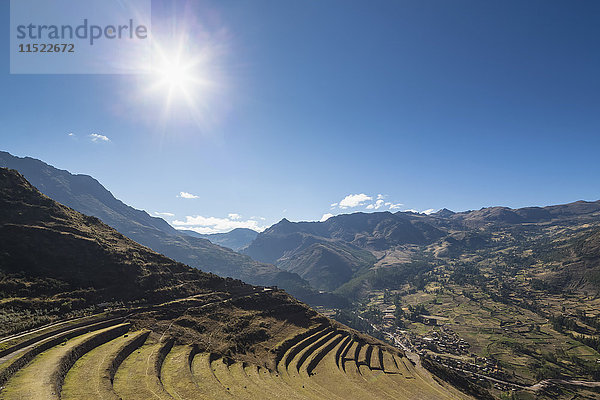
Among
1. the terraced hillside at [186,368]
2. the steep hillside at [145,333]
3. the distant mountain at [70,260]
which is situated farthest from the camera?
the distant mountain at [70,260]

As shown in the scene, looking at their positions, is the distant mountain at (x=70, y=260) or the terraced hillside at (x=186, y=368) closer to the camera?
the terraced hillside at (x=186, y=368)

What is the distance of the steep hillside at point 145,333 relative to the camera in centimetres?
3562

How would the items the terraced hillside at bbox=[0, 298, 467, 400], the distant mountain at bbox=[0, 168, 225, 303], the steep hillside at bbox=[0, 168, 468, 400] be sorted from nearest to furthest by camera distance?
the terraced hillside at bbox=[0, 298, 467, 400] < the steep hillside at bbox=[0, 168, 468, 400] < the distant mountain at bbox=[0, 168, 225, 303]

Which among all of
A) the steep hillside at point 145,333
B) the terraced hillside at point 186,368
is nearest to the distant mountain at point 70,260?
the steep hillside at point 145,333

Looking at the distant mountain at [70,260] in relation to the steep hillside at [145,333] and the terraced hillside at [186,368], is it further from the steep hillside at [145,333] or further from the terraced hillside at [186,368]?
the terraced hillside at [186,368]

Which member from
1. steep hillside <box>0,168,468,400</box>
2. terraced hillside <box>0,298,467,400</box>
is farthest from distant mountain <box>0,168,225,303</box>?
terraced hillside <box>0,298,467,400</box>

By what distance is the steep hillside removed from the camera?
35.6 meters

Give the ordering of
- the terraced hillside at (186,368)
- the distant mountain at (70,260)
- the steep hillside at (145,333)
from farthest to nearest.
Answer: the distant mountain at (70,260) < the steep hillside at (145,333) < the terraced hillside at (186,368)

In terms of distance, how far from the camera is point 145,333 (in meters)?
52.9

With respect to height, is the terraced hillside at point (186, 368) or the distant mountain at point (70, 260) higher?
the distant mountain at point (70, 260)

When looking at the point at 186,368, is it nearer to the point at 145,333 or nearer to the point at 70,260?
the point at 145,333

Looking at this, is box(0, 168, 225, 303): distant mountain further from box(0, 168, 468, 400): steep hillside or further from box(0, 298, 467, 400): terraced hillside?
box(0, 298, 467, 400): terraced hillside

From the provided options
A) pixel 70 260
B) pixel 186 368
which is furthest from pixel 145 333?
pixel 70 260

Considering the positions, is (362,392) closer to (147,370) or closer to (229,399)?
(229,399)
